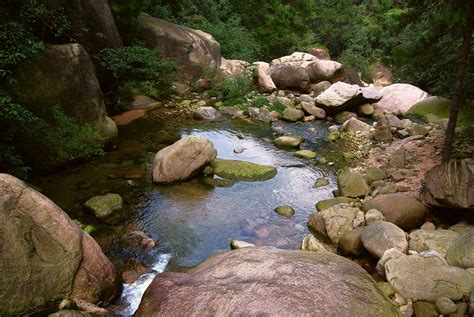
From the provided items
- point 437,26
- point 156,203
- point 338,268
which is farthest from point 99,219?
point 437,26

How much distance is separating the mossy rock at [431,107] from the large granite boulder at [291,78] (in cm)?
502

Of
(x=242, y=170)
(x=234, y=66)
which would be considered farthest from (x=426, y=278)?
(x=234, y=66)

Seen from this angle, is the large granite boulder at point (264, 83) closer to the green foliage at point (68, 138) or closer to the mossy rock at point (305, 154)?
the mossy rock at point (305, 154)

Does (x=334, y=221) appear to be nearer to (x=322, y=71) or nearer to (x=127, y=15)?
(x=127, y=15)

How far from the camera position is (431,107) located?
15461mm

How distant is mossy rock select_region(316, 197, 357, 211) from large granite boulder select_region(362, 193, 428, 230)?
0.76 m

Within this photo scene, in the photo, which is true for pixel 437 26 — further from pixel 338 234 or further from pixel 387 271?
pixel 387 271

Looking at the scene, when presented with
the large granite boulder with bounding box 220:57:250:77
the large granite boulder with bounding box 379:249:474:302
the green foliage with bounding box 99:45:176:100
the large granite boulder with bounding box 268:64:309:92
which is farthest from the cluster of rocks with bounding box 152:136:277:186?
the large granite boulder with bounding box 268:64:309:92

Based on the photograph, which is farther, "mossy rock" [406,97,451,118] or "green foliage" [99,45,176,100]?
"mossy rock" [406,97,451,118]

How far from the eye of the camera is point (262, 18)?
998 inches

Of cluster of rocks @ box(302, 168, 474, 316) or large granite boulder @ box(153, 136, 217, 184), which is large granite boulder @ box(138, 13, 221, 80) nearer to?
large granite boulder @ box(153, 136, 217, 184)

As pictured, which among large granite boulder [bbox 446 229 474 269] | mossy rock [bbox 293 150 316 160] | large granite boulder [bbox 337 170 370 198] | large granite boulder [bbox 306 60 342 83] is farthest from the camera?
large granite boulder [bbox 306 60 342 83]

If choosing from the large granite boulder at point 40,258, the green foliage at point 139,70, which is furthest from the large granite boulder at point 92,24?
the large granite boulder at point 40,258

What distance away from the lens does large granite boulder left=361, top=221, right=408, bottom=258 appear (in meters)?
6.26
